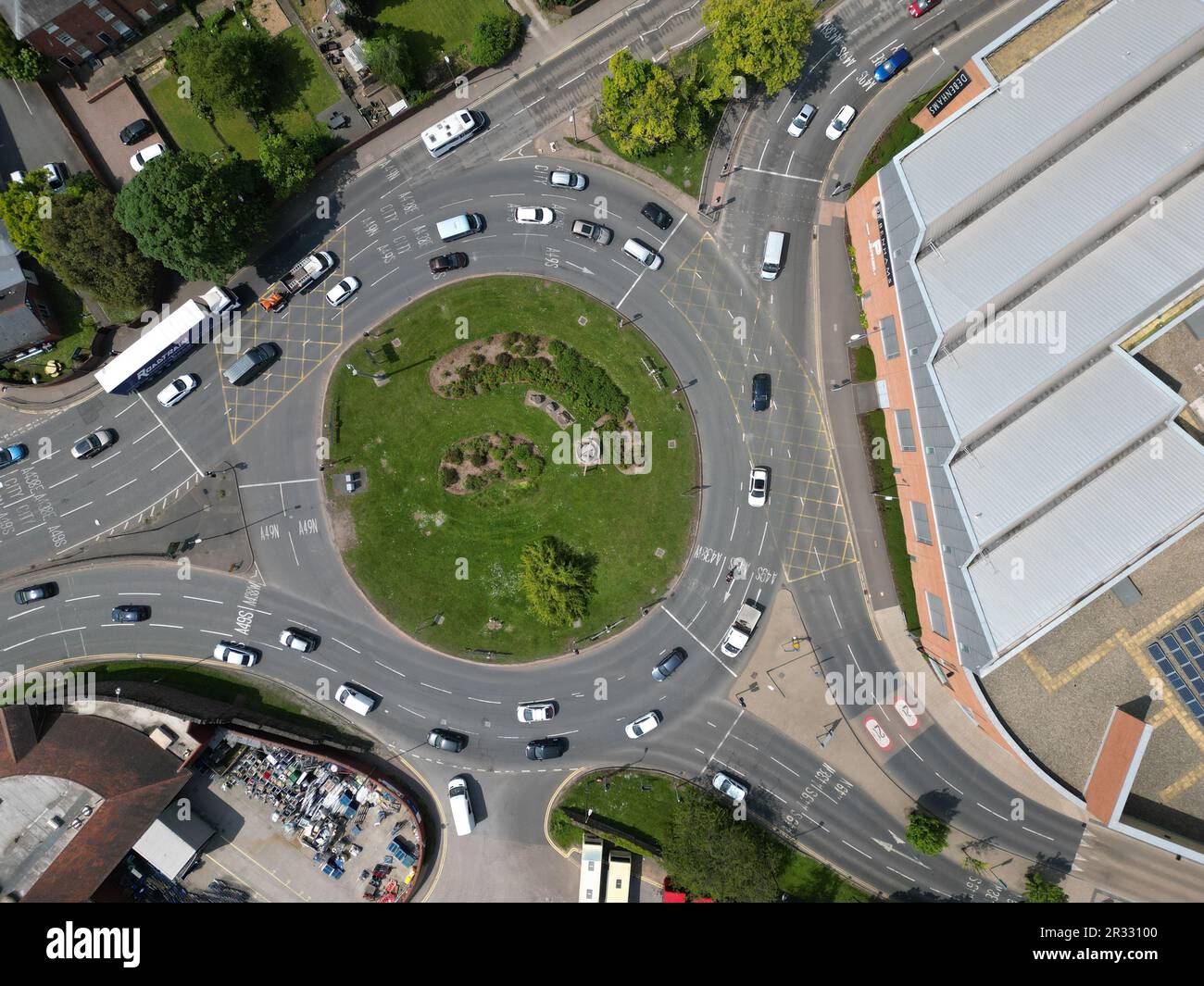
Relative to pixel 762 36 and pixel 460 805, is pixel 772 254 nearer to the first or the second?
pixel 762 36

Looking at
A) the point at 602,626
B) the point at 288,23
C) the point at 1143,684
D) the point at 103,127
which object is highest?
the point at 288,23

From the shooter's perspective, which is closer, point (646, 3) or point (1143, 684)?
point (1143, 684)

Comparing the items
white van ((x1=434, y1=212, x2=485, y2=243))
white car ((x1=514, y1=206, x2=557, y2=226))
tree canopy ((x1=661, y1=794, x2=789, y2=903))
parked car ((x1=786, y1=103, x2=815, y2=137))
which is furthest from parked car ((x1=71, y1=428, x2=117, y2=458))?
parked car ((x1=786, y1=103, x2=815, y2=137))

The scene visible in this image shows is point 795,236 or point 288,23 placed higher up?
point 288,23

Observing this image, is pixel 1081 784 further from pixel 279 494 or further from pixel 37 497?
pixel 37 497

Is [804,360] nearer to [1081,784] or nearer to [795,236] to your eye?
[795,236]

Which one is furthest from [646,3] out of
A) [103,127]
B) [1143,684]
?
[1143,684]
